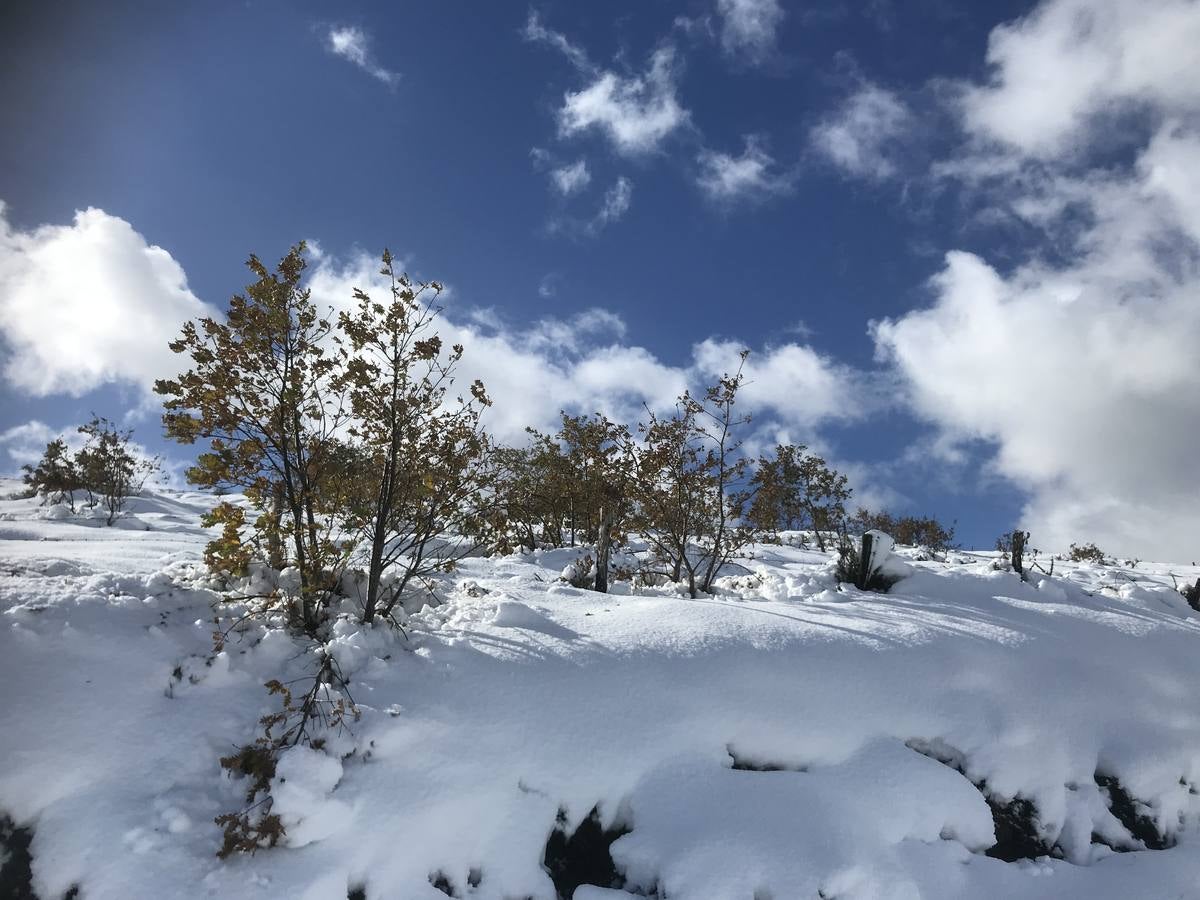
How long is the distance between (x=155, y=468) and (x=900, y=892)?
1253 inches

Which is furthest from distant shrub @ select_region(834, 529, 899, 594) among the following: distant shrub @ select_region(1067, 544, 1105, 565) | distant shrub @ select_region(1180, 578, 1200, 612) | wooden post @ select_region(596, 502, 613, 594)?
distant shrub @ select_region(1067, 544, 1105, 565)

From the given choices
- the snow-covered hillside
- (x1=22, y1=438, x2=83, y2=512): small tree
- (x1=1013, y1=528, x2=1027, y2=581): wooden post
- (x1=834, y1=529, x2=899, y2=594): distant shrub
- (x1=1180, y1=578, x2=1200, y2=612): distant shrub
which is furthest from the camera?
(x1=22, y1=438, x2=83, y2=512): small tree

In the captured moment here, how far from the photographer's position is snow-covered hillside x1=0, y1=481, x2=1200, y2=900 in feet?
14.1

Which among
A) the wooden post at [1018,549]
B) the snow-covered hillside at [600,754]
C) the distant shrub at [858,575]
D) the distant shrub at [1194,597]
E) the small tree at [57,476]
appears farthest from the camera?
the small tree at [57,476]

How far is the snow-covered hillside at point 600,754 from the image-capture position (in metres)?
4.30

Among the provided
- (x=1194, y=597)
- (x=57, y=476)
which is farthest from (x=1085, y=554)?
(x=57, y=476)

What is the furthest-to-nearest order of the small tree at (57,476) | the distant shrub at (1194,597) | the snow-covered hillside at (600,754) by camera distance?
the small tree at (57,476) < the distant shrub at (1194,597) < the snow-covered hillside at (600,754)

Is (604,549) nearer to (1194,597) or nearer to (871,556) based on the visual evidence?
(871,556)

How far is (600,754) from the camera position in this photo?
5.06m

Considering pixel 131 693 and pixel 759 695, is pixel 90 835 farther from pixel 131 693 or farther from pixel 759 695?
pixel 759 695

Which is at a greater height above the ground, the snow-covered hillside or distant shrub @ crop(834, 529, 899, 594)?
distant shrub @ crop(834, 529, 899, 594)

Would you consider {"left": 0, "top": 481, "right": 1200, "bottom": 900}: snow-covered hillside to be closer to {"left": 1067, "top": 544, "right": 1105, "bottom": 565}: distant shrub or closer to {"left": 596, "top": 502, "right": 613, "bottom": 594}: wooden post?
{"left": 596, "top": 502, "right": 613, "bottom": 594}: wooden post

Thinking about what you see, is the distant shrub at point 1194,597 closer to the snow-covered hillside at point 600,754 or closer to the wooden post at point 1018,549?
the wooden post at point 1018,549

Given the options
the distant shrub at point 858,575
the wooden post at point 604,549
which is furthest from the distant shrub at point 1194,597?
the wooden post at point 604,549
